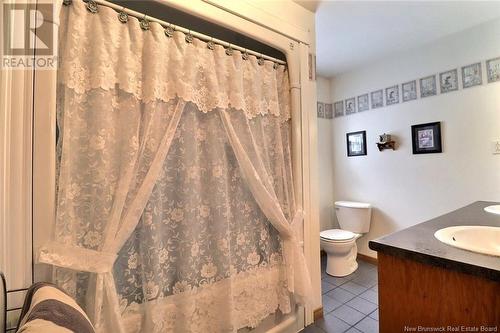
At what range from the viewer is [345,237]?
7.51 feet

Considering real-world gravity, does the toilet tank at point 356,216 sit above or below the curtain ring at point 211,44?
below

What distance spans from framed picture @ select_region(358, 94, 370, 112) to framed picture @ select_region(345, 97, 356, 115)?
0.06 meters

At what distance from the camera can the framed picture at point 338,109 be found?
2.97 m

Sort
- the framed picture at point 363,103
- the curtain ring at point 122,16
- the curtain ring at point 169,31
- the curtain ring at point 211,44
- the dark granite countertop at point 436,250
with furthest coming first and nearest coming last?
the framed picture at point 363,103 → the curtain ring at point 211,44 → the curtain ring at point 169,31 → the curtain ring at point 122,16 → the dark granite countertop at point 436,250

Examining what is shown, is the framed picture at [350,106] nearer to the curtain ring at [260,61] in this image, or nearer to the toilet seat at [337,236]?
the toilet seat at [337,236]

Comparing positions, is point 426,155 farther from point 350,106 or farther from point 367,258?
point 367,258

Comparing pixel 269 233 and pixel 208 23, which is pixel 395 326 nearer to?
pixel 269 233

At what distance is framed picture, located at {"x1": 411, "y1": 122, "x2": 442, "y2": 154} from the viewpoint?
2164mm

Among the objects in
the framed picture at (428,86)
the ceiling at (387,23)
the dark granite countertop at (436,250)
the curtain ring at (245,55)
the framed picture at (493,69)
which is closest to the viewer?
the dark granite countertop at (436,250)

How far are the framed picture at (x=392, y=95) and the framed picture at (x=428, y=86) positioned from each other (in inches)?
8.7

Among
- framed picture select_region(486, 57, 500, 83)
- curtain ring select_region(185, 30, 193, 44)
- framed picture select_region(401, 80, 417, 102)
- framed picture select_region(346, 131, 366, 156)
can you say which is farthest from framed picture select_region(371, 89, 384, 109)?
curtain ring select_region(185, 30, 193, 44)

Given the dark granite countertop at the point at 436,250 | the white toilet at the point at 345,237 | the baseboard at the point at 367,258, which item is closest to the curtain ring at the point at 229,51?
the dark granite countertop at the point at 436,250

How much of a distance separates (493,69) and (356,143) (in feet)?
4.15

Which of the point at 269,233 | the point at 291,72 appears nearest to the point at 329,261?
the point at 269,233
